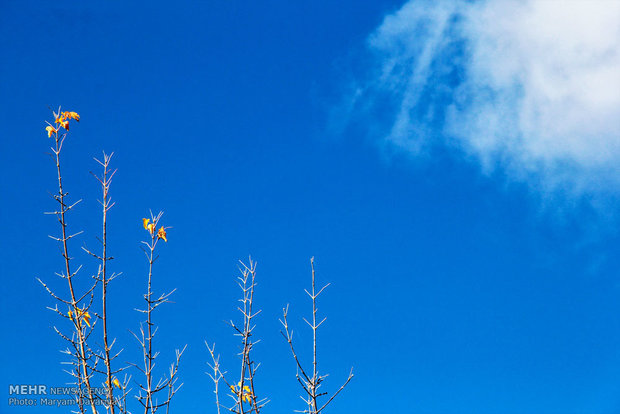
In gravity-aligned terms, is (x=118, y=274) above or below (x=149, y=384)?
above

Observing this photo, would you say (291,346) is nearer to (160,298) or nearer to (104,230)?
(160,298)

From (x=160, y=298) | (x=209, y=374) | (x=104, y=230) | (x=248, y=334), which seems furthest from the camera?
(x=209, y=374)

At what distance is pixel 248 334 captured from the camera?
6.73 m

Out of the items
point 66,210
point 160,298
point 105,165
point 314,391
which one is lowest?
point 314,391

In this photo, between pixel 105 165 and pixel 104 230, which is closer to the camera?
pixel 104 230

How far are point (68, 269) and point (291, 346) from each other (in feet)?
9.31

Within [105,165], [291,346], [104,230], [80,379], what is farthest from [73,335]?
[291,346]

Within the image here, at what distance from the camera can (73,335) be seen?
6.12 metres

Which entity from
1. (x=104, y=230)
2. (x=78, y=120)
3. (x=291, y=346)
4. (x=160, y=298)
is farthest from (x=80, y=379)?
(x=78, y=120)

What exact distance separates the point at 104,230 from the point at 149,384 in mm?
1938

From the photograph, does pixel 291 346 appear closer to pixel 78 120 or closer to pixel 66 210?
pixel 66 210

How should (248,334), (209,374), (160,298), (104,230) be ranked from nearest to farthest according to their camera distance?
(104,230) → (160,298) → (248,334) → (209,374)

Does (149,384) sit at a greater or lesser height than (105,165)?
lesser

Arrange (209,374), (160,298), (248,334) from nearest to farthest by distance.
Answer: (160,298), (248,334), (209,374)
